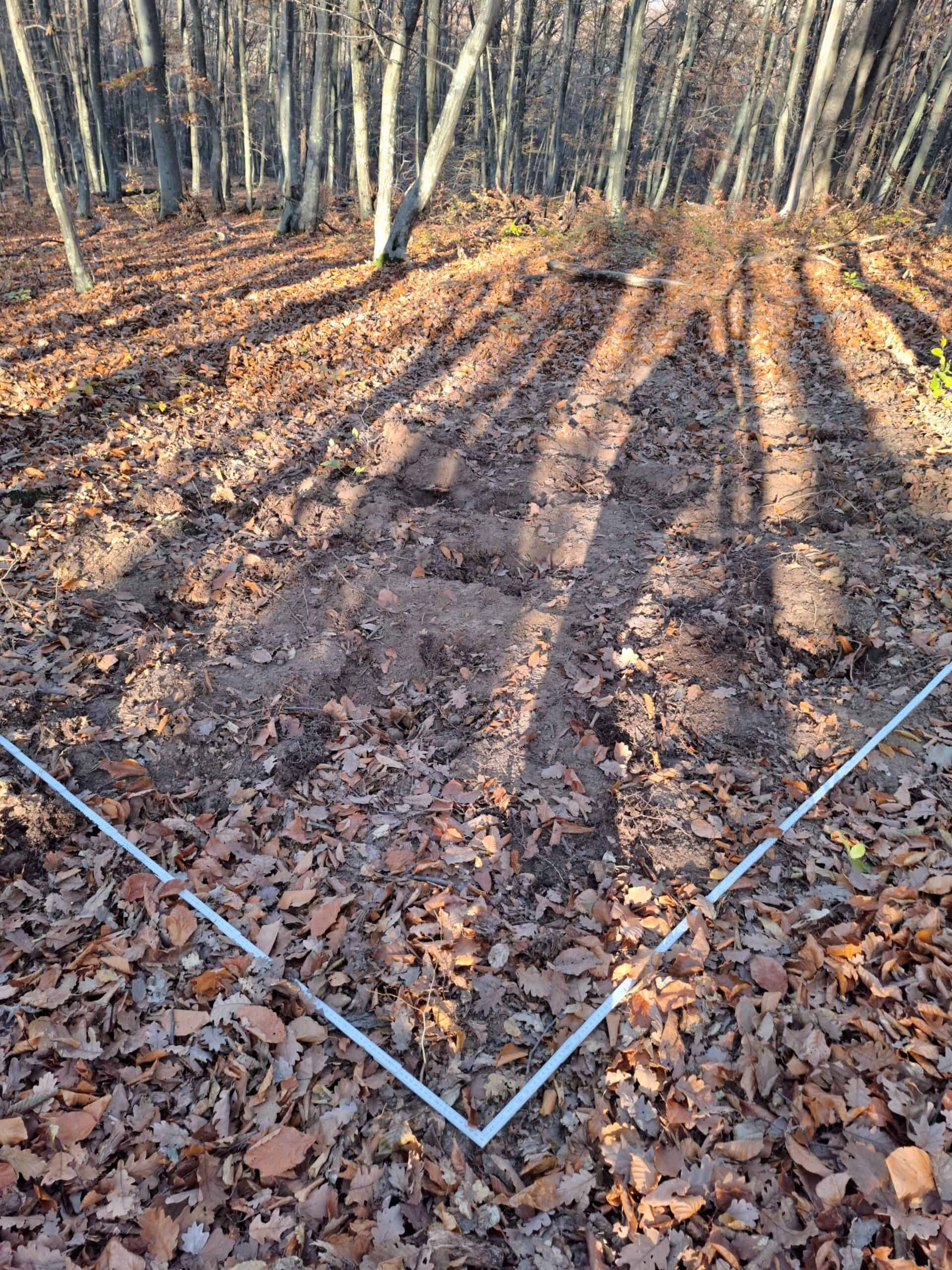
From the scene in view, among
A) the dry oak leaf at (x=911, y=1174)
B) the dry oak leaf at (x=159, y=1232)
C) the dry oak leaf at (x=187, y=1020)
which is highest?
the dry oak leaf at (x=911, y=1174)

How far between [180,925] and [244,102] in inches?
843

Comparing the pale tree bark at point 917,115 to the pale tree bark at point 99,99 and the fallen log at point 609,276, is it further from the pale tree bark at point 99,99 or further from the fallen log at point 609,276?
the pale tree bark at point 99,99

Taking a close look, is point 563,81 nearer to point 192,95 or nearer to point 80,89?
point 192,95

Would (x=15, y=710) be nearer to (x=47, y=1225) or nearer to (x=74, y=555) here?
(x=74, y=555)

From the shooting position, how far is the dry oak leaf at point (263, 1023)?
2.89 meters

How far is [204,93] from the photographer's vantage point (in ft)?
55.2

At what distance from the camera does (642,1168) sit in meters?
2.49

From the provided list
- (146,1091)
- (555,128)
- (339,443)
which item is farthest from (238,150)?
(146,1091)

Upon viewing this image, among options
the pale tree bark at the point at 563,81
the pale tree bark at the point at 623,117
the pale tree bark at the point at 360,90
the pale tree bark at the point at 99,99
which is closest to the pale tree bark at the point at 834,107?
the pale tree bark at the point at 623,117

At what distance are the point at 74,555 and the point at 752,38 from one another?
1173 inches

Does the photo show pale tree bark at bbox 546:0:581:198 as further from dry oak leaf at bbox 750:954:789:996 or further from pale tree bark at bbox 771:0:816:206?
dry oak leaf at bbox 750:954:789:996

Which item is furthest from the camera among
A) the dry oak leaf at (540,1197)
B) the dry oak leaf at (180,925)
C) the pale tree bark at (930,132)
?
the pale tree bark at (930,132)

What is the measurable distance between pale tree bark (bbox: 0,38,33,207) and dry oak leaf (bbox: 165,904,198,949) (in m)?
28.3

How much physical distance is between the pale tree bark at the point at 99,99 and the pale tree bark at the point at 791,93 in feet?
58.0
